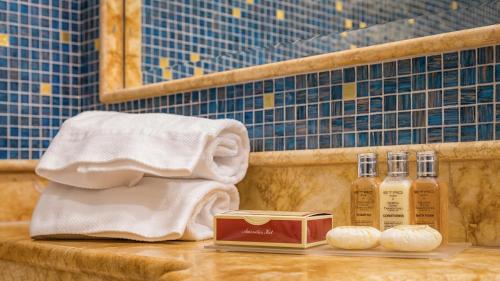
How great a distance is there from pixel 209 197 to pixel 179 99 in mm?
382

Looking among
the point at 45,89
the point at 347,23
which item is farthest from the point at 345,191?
the point at 45,89

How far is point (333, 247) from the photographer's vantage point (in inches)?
37.8

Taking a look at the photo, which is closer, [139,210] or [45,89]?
[139,210]

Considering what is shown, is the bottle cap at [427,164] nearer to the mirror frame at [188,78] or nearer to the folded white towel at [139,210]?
the mirror frame at [188,78]

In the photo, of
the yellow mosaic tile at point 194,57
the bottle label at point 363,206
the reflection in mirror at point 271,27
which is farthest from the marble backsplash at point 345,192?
the yellow mosaic tile at point 194,57

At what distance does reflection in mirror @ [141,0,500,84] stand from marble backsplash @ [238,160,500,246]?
203 mm

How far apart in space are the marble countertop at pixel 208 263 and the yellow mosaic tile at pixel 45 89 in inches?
23.8

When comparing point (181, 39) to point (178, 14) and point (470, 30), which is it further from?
point (470, 30)

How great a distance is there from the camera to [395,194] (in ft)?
3.27

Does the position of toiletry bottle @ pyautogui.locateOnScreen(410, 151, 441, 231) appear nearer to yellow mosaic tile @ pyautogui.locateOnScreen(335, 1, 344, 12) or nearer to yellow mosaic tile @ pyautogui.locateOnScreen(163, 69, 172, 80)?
yellow mosaic tile @ pyautogui.locateOnScreen(335, 1, 344, 12)

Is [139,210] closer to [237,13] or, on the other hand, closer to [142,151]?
[142,151]

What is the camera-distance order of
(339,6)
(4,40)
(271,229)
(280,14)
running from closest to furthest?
1. (271,229)
2. (339,6)
3. (280,14)
4. (4,40)

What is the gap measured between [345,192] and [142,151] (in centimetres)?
33

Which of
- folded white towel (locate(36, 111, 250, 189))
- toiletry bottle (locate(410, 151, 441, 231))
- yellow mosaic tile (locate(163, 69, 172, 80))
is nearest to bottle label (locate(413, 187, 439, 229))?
toiletry bottle (locate(410, 151, 441, 231))
